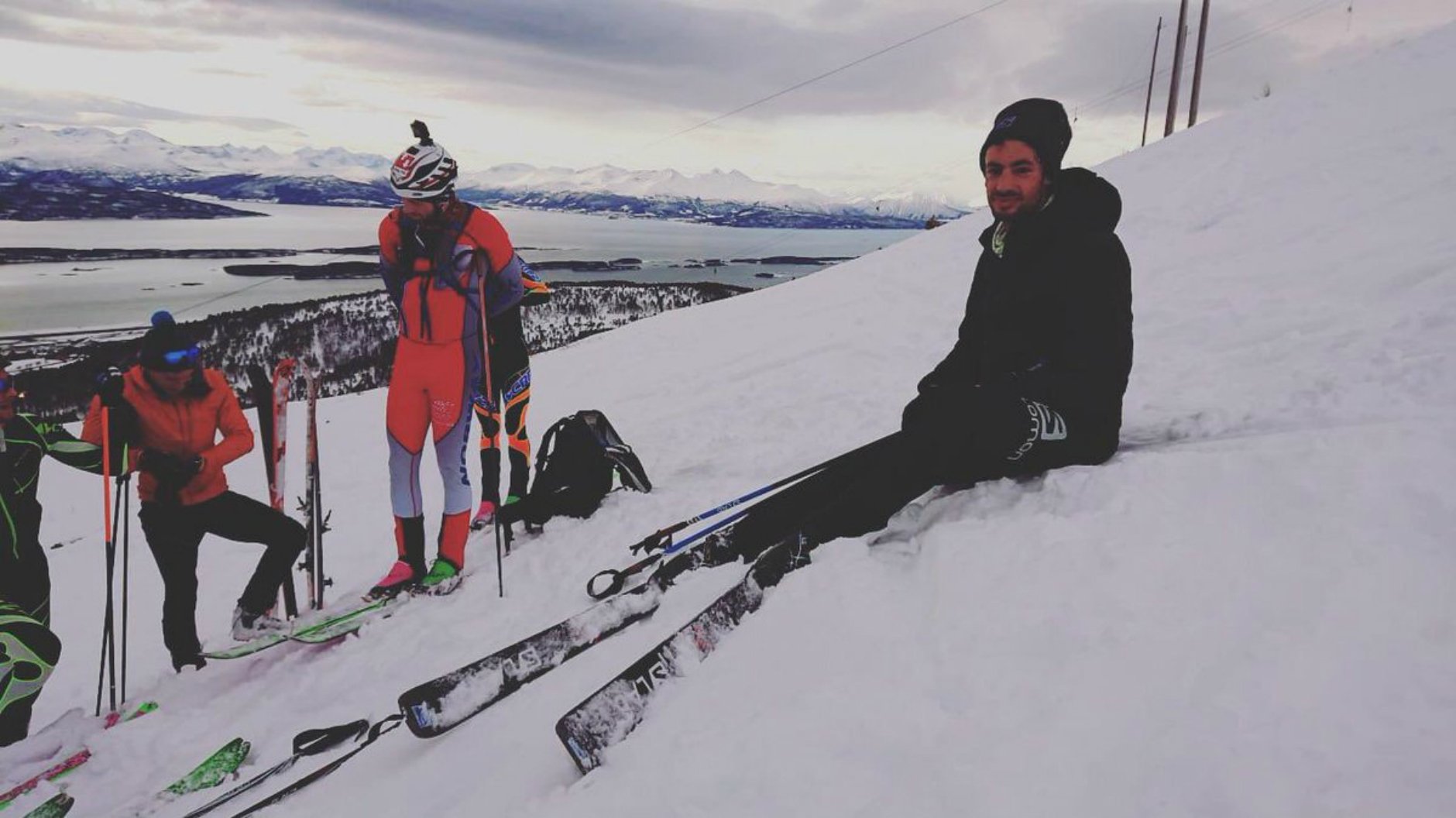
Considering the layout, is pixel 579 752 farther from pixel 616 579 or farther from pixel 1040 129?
pixel 1040 129

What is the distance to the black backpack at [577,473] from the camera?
5.59m

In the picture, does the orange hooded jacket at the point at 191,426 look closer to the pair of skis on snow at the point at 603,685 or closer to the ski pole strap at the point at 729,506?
the pair of skis on snow at the point at 603,685

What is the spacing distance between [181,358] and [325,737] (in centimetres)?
253

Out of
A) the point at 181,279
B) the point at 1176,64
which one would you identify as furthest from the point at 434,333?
the point at 181,279

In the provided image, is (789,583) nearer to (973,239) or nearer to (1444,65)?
(973,239)

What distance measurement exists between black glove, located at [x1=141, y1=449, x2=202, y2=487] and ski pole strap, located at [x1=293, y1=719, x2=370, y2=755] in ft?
6.58

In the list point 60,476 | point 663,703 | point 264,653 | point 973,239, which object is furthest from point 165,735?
point 60,476

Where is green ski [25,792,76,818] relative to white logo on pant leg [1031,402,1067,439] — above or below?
below

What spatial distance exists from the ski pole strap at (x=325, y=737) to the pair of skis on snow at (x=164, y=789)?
1.23ft

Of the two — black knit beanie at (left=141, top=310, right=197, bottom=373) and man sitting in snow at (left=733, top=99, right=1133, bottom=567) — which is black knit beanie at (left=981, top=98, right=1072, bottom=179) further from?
black knit beanie at (left=141, top=310, right=197, bottom=373)

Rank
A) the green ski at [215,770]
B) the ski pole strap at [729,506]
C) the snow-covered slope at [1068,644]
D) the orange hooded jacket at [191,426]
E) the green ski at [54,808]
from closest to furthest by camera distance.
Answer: the snow-covered slope at [1068,644] < the green ski at [54,808] < the green ski at [215,770] < the ski pole strap at [729,506] < the orange hooded jacket at [191,426]

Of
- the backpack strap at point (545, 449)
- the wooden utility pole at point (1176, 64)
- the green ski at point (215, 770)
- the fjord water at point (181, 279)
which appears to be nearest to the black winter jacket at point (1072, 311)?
the backpack strap at point (545, 449)

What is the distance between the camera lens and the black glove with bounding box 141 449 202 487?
418 cm

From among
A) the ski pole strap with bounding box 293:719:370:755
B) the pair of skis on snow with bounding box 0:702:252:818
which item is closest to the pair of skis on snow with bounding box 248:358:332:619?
the pair of skis on snow with bounding box 0:702:252:818
